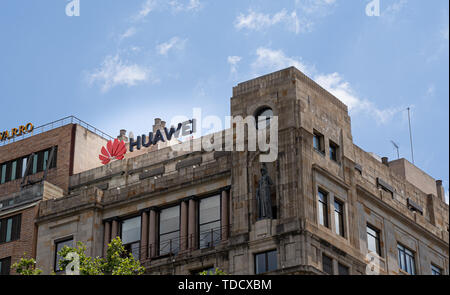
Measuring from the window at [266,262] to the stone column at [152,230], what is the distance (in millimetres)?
9300

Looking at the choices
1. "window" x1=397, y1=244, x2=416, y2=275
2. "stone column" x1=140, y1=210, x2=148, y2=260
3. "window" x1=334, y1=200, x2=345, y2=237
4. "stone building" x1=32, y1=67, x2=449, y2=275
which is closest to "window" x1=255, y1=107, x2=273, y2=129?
"stone building" x1=32, y1=67, x2=449, y2=275

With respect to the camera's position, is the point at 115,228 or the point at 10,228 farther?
the point at 10,228

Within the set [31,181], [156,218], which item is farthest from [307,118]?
[31,181]

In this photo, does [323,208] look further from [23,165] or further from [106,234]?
[23,165]

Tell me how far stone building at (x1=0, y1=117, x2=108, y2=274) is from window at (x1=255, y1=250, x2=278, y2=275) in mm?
19744

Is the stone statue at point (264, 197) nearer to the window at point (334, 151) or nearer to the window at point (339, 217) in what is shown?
the window at point (339, 217)

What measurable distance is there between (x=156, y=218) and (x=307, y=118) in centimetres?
1301

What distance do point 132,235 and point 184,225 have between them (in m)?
5.03

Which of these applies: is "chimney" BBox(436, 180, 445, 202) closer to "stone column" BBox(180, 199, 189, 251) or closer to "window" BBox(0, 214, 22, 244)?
"stone column" BBox(180, 199, 189, 251)

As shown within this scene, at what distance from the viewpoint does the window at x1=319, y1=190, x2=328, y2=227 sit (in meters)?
66.1

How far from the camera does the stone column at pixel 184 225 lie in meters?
69.2

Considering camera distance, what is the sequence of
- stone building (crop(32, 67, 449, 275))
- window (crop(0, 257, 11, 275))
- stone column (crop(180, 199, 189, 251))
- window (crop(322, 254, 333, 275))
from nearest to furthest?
window (crop(322, 254, 333, 275)), stone building (crop(32, 67, 449, 275)), stone column (crop(180, 199, 189, 251)), window (crop(0, 257, 11, 275))

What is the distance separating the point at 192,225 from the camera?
228 ft

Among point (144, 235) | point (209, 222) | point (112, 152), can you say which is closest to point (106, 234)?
point (144, 235)
